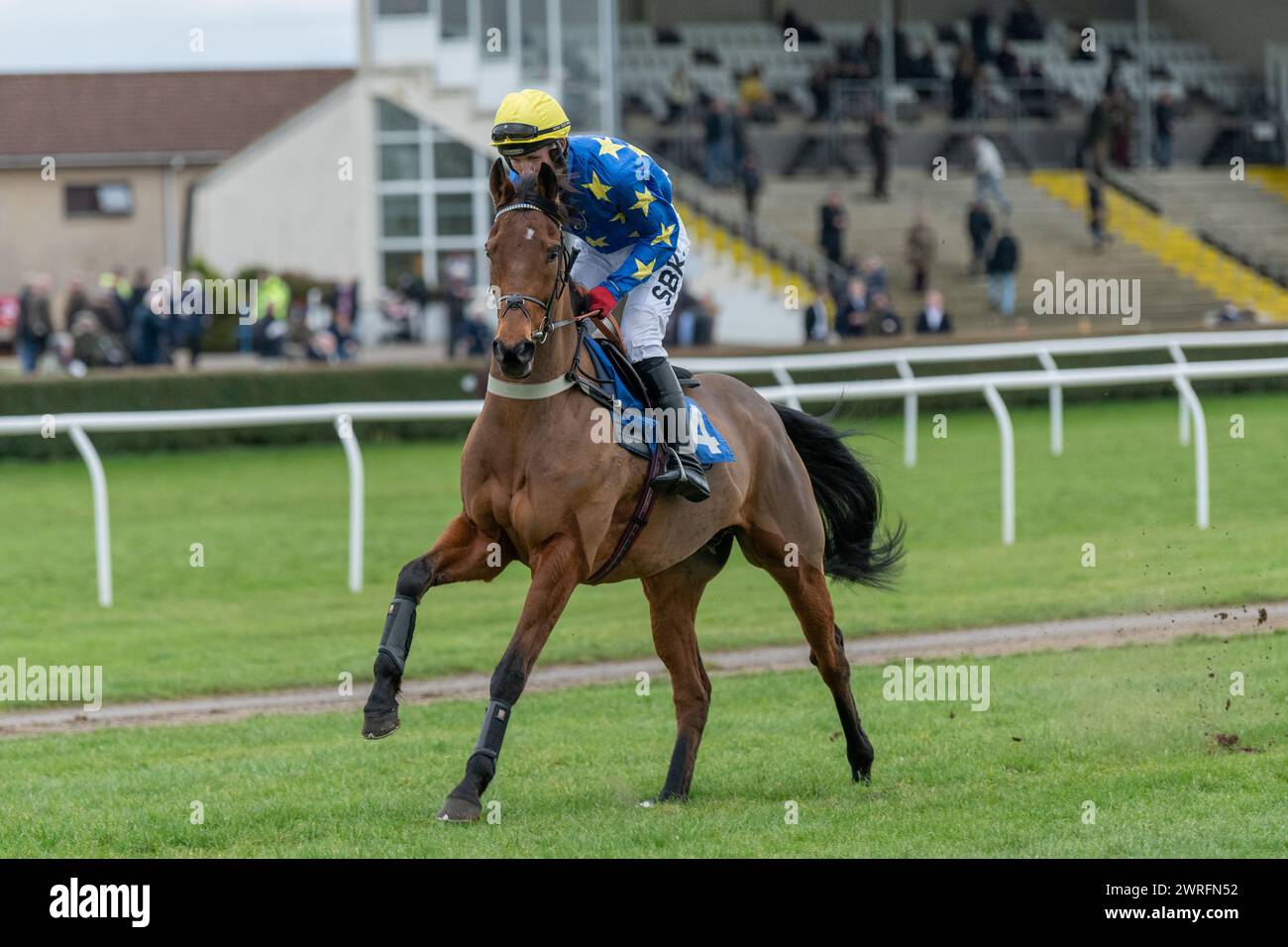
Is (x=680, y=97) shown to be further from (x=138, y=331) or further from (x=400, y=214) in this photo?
(x=138, y=331)

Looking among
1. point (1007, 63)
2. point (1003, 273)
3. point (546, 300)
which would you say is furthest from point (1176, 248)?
point (546, 300)

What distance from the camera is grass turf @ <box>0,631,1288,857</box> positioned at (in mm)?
5195

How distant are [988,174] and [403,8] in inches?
368

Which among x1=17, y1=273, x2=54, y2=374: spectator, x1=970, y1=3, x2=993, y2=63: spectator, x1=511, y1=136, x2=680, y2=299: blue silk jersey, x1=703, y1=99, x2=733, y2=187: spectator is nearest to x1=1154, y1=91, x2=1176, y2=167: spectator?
x1=970, y1=3, x2=993, y2=63: spectator

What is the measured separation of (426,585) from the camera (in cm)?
554

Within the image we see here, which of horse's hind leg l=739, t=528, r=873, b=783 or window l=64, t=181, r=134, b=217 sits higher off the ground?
window l=64, t=181, r=134, b=217

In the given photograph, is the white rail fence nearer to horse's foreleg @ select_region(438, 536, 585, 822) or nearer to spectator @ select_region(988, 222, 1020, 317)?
horse's foreleg @ select_region(438, 536, 585, 822)

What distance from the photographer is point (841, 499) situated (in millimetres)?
7051

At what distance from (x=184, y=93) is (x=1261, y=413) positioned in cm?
3221

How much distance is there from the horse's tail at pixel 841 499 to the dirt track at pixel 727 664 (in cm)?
145

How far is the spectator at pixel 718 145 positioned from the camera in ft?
86.2

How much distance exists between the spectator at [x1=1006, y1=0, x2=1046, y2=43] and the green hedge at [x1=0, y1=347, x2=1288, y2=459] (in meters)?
14.5

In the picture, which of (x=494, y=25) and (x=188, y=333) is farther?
(x=494, y=25)
